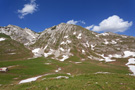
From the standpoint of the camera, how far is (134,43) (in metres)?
154

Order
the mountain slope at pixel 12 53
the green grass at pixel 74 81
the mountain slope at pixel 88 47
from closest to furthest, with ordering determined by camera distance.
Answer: the green grass at pixel 74 81 < the mountain slope at pixel 12 53 < the mountain slope at pixel 88 47

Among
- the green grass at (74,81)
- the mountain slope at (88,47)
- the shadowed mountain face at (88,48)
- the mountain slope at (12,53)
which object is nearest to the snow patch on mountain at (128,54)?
the shadowed mountain face at (88,48)

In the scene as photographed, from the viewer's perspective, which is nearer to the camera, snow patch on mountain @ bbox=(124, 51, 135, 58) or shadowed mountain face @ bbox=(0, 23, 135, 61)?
snow patch on mountain @ bbox=(124, 51, 135, 58)

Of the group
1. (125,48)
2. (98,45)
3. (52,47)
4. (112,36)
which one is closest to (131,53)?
(125,48)

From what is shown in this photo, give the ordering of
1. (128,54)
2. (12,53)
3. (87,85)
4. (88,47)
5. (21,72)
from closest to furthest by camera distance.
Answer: (87,85)
(21,72)
(128,54)
(12,53)
(88,47)

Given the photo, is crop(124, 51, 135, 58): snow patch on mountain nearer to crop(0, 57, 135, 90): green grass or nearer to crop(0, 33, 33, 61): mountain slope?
crop(0, 57, 135, 90): green grass

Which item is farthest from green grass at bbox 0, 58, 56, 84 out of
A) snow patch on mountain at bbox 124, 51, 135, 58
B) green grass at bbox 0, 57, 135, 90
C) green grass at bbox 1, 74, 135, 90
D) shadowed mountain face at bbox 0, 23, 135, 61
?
snow patch on mountain at bbox 124, 51, 135, 58

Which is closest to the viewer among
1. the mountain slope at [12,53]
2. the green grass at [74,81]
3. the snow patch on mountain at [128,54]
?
the green grass at [74,81]

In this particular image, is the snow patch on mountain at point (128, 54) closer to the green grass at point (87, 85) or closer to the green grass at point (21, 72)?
the green grass at point (21, 72)

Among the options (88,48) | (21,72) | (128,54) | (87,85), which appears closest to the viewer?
(87,85)

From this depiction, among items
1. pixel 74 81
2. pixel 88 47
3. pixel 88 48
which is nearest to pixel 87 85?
pixel 74 81

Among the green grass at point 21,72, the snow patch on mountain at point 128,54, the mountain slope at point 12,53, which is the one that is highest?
the mountain slope at point 12,53

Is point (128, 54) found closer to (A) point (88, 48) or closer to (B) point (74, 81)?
→ (A) point (88, 48)

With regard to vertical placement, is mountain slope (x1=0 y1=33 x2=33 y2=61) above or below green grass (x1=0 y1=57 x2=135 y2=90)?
above
